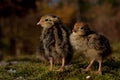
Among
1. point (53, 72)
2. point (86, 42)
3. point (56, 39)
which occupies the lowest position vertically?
point (53, 72)

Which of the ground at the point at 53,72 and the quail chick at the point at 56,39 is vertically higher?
the quail chick at the point at 56,39

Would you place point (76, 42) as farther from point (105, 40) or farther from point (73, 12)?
point (73, 12)

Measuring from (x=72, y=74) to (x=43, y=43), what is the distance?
A: 3.09 feet

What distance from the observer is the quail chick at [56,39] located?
910 cm

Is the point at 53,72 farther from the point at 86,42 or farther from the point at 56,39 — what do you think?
the point at 86,42

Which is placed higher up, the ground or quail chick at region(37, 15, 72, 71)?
quail chick at region(37, 15, 72, 71)

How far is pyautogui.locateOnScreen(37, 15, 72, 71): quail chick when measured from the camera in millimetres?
9102

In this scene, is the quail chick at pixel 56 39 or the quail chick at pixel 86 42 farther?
the quail chick at pixel 56 39

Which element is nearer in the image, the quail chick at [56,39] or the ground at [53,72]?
the ground at [53,72]

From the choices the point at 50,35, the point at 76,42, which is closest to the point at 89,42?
the point at 76,42

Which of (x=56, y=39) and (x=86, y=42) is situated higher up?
(x=56, y=39)

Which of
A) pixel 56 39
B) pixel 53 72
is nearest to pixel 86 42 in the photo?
pixel 56 39

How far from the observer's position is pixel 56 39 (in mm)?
9117

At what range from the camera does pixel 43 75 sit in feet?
29.3
